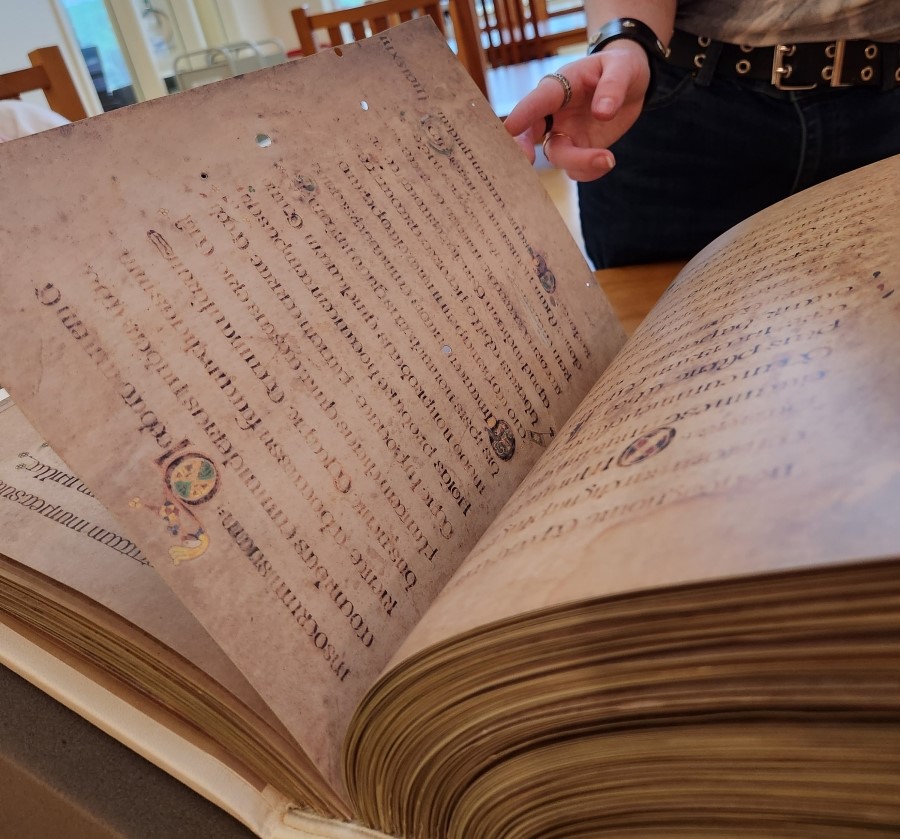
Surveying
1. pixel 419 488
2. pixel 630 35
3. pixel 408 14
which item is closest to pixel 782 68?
pixel 630 35

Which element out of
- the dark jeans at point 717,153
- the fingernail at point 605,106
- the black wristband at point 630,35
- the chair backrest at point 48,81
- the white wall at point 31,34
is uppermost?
the white wall at point 31,34

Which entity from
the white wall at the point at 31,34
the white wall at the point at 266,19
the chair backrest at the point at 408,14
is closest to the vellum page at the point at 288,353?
the chair backrest at the point at 408,14

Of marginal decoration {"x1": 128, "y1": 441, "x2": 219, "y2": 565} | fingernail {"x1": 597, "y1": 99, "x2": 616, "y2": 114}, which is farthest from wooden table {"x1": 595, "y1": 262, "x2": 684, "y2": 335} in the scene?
marginal decoration {"x1": 128, "y1": 441, "x2": 219, "y2": 565}

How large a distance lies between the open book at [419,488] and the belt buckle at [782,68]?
360 millimetres

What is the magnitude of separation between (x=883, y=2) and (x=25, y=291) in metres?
0.75

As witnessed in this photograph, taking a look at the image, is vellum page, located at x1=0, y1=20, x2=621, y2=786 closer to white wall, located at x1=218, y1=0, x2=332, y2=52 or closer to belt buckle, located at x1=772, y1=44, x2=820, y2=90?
belt buckle, located at x1=772, y1=44, x2=820, y2=90

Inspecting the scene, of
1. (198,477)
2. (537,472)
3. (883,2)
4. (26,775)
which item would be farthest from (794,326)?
(883,2)

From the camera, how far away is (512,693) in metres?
0.23

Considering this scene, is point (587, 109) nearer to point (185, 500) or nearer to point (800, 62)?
point (800, 62)

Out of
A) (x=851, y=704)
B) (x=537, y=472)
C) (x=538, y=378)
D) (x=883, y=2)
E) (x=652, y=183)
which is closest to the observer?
(x=851, y=704)

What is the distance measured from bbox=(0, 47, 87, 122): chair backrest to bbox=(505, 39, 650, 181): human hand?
136cm

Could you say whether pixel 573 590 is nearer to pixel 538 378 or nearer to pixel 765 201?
pixel 538 378

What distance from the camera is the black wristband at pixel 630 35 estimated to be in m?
0.66

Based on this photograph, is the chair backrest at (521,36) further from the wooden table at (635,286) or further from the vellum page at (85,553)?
the vellum page at (85,553)
